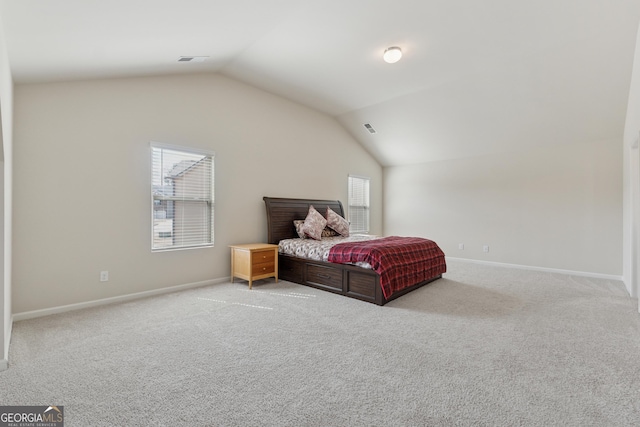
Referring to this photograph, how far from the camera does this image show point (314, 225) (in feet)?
16.8

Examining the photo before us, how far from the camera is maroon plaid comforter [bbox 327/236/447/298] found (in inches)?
142

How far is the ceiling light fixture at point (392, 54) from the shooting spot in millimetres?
3779

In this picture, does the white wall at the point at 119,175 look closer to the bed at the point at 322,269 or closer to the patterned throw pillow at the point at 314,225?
→ the bed at the point at 322,269

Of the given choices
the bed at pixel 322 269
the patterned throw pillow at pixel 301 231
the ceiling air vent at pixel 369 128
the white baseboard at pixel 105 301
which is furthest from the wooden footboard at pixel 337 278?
the ceiling air vent at pixel 369 128

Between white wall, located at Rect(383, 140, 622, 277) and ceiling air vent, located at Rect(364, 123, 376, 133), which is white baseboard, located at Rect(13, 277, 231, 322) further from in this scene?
white wall, located at Rect(383, 140, 622, 277)

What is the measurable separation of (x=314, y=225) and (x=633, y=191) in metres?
4.38

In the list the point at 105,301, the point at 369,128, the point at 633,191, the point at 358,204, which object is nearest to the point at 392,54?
the point at 369,128

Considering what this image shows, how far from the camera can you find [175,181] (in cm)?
408

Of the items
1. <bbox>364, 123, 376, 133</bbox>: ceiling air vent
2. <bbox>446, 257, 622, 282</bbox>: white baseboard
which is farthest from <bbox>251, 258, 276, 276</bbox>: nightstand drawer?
<bbox>446, 257, 622, 282</bbox>: white baseboard

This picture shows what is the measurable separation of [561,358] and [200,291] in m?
3.91

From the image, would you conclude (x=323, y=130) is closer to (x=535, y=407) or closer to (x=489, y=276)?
(x=489, y=276)

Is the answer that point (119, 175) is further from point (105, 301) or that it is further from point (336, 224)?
point (336, 224)

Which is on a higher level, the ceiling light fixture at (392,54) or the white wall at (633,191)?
the ceiling light fixture at (392,54)

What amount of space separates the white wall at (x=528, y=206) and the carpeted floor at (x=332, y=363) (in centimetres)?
174
